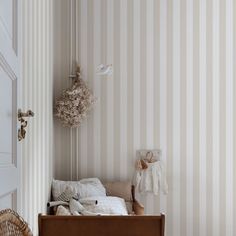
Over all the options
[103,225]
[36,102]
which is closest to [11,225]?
[103,225]

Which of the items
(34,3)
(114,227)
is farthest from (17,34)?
(34,3)

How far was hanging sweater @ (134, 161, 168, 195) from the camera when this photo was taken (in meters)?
4.22

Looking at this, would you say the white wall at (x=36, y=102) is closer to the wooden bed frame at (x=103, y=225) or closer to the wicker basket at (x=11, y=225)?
the wooden bed frame at (x=103, y=225)

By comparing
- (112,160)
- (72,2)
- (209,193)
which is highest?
(72,2)

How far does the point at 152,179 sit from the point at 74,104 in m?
0.91

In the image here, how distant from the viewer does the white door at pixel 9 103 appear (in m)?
1.50

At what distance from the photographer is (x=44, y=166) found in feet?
11.1

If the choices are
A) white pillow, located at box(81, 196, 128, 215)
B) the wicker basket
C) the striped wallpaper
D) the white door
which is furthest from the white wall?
the wicker basket

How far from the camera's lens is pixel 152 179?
4.23 meters

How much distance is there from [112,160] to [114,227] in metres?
2.29

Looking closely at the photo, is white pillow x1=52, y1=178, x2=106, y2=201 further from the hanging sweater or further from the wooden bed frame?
the wooden bed frame

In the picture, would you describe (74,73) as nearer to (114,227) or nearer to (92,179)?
(92,179)

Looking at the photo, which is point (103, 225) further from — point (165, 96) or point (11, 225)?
point (165, 96)

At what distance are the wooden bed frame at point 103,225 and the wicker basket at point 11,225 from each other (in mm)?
620
